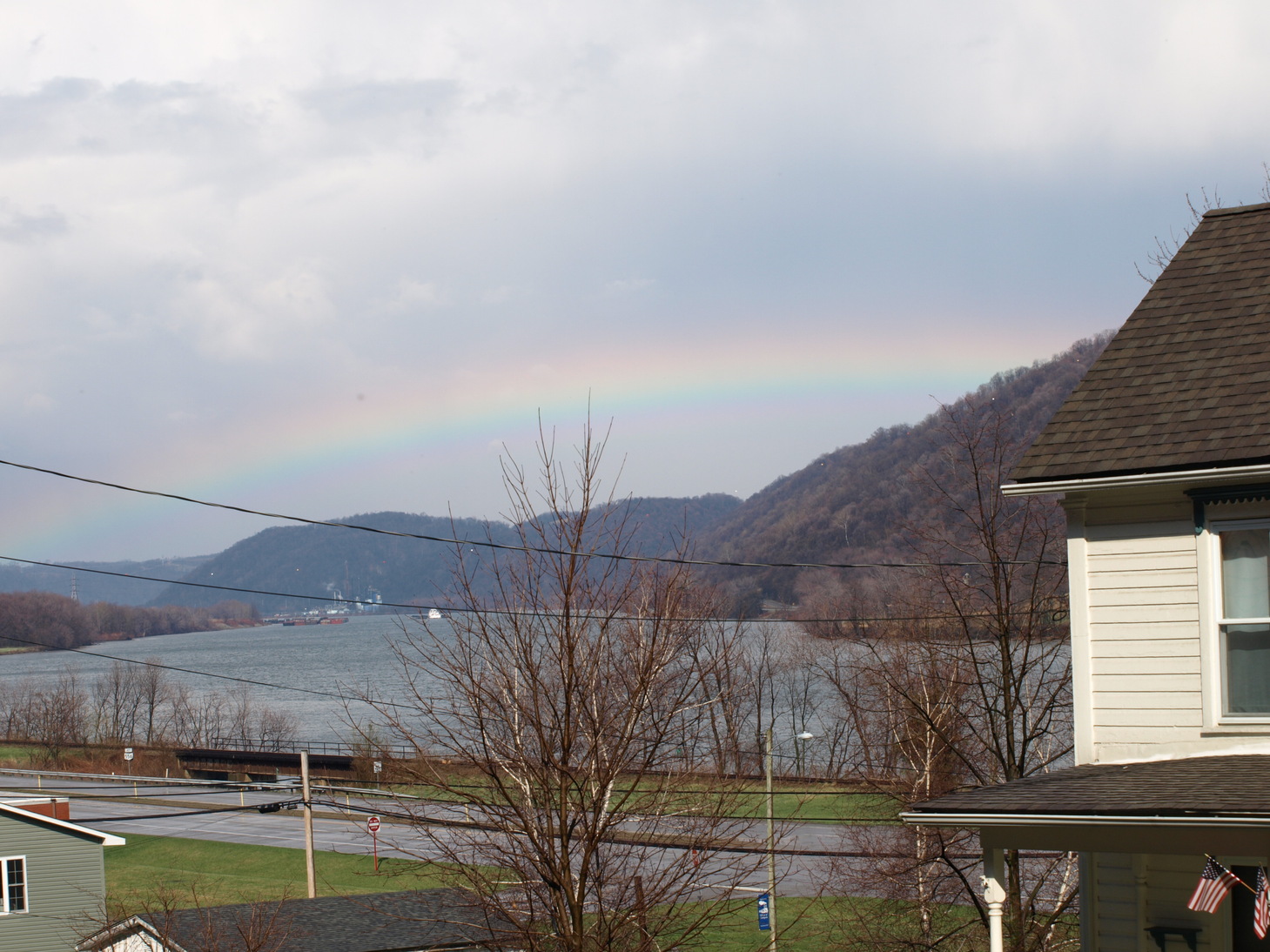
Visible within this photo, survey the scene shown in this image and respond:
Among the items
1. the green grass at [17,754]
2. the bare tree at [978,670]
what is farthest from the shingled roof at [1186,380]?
the green grass at [17,754]

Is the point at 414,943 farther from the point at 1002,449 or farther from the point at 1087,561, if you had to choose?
the point at 1087,561

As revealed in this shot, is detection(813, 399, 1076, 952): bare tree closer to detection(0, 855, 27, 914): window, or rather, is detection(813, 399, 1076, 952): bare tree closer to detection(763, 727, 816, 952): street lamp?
detection(763, 727, 816, 952): street lamp

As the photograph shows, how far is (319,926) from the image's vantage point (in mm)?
24297

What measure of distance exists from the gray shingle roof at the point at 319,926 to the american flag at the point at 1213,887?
1428 centimetres

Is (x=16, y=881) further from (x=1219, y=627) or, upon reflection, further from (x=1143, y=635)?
(x=1219, y=627)

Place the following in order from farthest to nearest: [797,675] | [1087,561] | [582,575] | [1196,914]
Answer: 1. [797,675]
2. [582,575]
3. [1087,561]
4. [1196,914]

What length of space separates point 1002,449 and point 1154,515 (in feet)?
32.9

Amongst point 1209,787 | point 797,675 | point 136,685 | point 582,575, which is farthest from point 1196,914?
point 136,685

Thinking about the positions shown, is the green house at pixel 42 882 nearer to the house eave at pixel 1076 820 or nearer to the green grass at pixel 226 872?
the green grass at pixel 226 872

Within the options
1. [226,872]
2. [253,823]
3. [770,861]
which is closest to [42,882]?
[226,872]

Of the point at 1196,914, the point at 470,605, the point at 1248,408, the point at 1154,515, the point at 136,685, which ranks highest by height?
the point at 1248,408

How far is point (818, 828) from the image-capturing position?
5244 centimetres

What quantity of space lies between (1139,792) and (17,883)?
3124 centimetres

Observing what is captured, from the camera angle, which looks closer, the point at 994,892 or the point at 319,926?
the point at 994,892
